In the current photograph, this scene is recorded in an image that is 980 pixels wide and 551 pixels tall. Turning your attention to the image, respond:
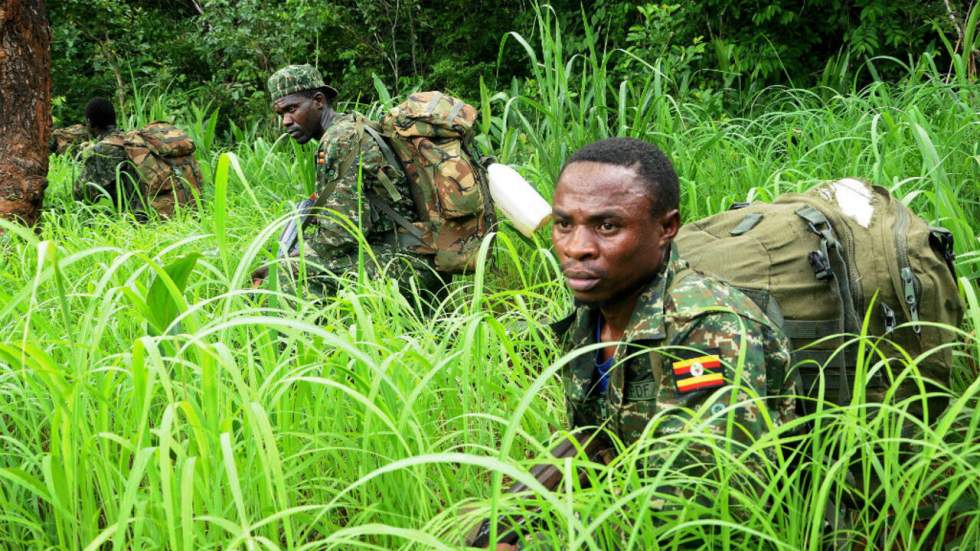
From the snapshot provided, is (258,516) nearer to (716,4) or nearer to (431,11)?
(716,4)

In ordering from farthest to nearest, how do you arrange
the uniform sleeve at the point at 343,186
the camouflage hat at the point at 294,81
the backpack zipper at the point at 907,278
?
the camouflage hat at the point at 294,81
the uniform sleeve at the point at 343,186
the backpack zipper at the point at 907,278

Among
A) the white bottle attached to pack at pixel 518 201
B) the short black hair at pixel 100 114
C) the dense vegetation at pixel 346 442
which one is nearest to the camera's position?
the dense vegetation at pixel 346 442

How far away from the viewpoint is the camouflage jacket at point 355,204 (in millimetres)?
3768

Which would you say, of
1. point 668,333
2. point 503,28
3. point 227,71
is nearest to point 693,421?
point 668,333

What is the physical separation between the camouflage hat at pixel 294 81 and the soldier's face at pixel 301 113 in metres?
0.03

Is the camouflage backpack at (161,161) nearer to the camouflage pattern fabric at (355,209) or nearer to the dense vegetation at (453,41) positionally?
the dense vegetation at (453,41)

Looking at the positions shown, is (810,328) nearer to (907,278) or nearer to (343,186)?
(907,278)

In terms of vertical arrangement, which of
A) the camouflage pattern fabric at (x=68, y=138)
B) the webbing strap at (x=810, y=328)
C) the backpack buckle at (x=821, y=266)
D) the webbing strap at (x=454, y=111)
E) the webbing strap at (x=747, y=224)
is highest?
the webbing strap at (x=454, y=111)

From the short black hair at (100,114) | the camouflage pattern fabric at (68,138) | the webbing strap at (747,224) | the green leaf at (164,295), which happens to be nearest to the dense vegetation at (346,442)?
the green leaf at (164,295)

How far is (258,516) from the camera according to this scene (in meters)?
1.63

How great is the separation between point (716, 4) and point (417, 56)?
4481 millimetres

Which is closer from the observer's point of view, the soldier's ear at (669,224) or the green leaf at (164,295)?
the soldier's ear at (669,224)

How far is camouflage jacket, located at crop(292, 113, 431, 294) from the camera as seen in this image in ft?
12.4

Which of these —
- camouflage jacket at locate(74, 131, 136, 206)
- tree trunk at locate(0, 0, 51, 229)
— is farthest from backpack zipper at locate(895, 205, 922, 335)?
camouflage jacket at locate(74, 131, 136, 206)
